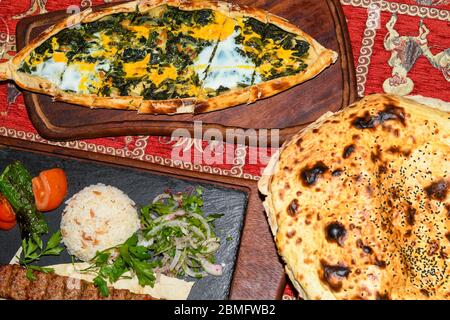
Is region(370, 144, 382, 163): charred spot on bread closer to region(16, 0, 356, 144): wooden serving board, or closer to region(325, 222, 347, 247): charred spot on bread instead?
region(325, 222, 347, 247): charred spot on bread

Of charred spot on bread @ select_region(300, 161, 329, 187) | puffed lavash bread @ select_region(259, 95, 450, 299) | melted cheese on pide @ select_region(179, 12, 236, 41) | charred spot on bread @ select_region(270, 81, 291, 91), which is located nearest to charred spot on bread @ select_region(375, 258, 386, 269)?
puffed lavash bread @ select_region(259, 95, 450, 299)

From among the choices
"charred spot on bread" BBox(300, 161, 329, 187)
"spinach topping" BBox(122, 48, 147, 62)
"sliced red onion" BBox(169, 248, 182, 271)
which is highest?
"spinach topping" BBox(122, 48, 147, 62)

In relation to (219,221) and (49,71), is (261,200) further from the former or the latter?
(49,71)

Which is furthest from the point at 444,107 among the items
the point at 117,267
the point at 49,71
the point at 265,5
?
the point at 49,71

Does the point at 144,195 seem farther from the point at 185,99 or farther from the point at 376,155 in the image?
the point at 376,155

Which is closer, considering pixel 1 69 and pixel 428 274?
pixel 428 274

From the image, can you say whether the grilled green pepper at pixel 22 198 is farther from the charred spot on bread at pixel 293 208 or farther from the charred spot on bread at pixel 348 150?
the charred spot on bread at pixel 348 150

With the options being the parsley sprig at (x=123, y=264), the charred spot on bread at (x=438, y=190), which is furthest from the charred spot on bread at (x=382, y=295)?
the parsley sprig at (x=123, y=264)
